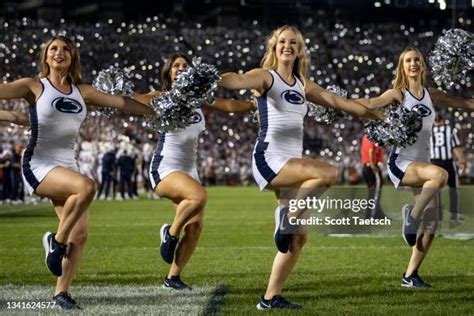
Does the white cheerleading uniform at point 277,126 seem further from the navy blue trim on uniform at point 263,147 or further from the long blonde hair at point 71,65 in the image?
the long blonde hair at point 71,65

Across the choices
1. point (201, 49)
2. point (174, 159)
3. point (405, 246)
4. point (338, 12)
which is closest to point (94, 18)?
point (201, 49)

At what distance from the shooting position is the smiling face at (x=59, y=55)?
258 inches

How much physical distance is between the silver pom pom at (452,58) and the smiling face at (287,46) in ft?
5.53

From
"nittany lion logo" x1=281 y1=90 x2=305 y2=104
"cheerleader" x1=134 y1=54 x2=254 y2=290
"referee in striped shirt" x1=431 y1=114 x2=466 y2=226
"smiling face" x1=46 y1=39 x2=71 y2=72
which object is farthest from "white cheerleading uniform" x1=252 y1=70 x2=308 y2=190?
"referee in striped shirt" x1=431 y1=114 x2=466 y2=226

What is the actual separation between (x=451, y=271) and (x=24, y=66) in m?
27.7

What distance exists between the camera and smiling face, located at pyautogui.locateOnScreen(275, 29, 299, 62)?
262 inches

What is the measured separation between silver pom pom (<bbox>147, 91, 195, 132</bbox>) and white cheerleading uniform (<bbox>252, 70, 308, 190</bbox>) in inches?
18.9

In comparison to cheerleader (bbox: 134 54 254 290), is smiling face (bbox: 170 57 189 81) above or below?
above

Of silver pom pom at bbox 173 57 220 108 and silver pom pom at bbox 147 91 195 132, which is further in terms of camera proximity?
silver pom pom at bbox 147 91 195 132

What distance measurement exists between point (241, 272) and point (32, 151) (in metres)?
3.09

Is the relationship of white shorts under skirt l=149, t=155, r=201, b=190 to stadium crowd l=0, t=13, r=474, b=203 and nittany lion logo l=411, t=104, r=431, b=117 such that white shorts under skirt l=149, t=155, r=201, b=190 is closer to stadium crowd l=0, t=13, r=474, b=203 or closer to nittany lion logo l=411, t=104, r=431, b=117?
nittany lion logo l=411, t=104, r=431, b=117

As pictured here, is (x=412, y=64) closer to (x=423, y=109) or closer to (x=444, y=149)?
(x=423, y=109)

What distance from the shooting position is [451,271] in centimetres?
917

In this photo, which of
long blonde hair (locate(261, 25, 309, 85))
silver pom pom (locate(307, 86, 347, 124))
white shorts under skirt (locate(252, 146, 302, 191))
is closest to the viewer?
white shorts under skirt (locate(252, 146, 302, 191))
